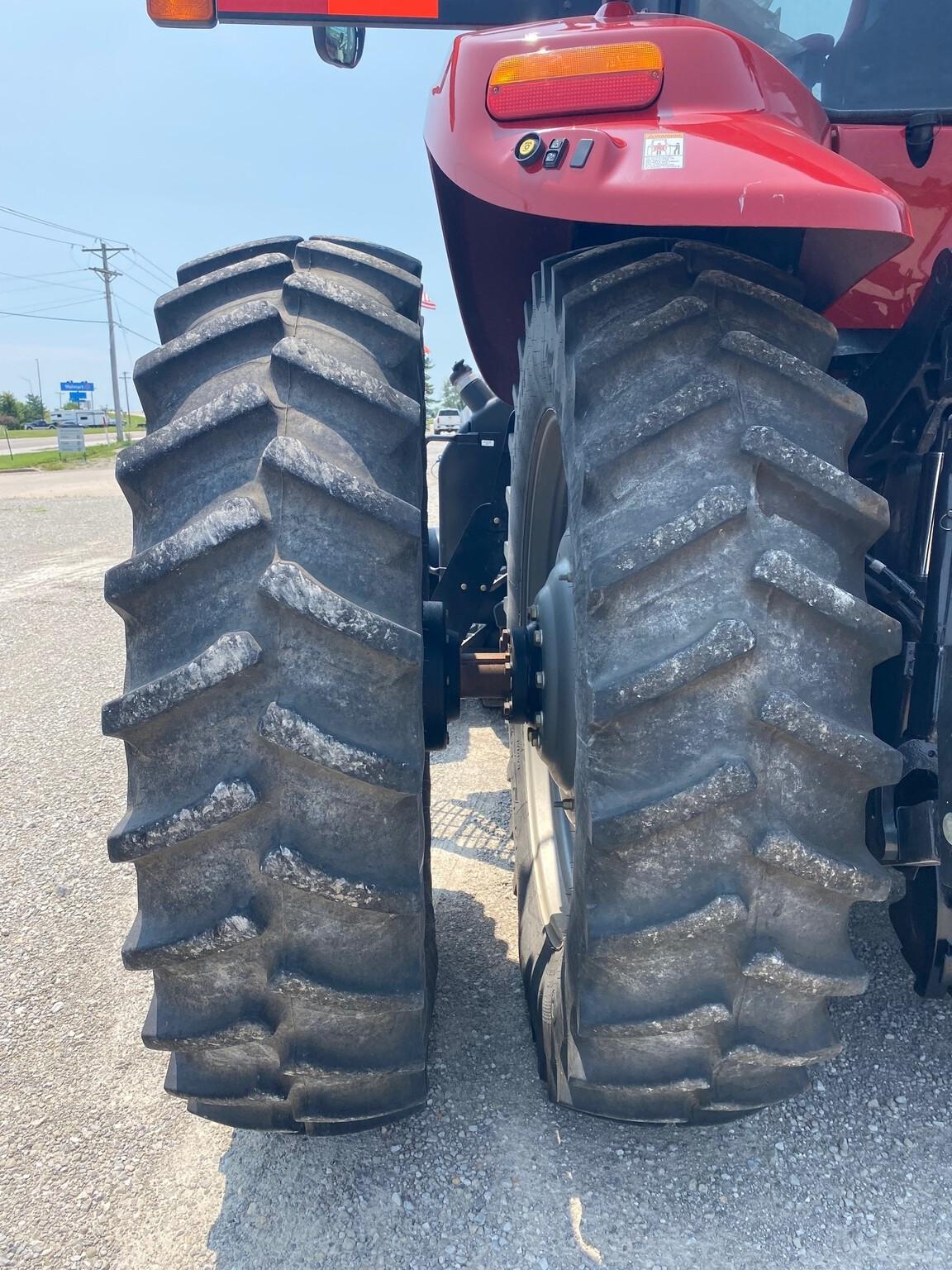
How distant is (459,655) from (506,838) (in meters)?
1.28

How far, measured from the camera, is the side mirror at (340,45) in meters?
1.75

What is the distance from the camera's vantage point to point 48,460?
25469 millimetres

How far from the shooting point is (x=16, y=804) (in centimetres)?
333

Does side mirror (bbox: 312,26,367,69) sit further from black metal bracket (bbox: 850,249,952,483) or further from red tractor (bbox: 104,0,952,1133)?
black metal bracket (bbox: 850,249,952,483)

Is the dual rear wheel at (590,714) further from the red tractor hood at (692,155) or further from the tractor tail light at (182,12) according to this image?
→ the tractor tail light at (182,12)

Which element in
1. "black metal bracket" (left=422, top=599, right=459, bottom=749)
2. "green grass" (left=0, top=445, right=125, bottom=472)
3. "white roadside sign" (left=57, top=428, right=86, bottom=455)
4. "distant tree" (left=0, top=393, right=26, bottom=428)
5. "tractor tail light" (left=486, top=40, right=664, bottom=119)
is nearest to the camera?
"tractor tail light" (left=486, top=40, right=664, bottom=119)

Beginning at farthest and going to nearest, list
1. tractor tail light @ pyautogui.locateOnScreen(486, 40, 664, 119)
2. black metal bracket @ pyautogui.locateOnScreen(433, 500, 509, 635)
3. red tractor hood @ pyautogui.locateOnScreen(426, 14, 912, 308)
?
black metal bracket @ pyautogui.locateOnScreen(433, 500, 509, 635), tractor tail light @ pyautogui.locateOnScreen(486, 40, 664, 119), red tractor hood @ pyautogui.locateOnScreen(426, 14, 912, 308)

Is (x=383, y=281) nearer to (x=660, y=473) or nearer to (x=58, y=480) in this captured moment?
(x=660, y=473)

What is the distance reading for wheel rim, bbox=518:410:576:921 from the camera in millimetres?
1794

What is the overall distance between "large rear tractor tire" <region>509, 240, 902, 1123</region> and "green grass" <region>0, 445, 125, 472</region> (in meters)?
24.0

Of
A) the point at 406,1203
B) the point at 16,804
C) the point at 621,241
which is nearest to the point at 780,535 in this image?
the point at 621,241

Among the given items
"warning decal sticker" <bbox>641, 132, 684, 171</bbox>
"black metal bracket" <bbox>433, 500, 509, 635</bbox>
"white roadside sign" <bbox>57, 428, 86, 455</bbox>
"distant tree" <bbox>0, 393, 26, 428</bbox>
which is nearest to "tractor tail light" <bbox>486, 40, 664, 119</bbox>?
"warning decal sticker" <bbox>641, 132, 684, 171</bbox>

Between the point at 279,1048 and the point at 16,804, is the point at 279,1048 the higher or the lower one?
the higher one

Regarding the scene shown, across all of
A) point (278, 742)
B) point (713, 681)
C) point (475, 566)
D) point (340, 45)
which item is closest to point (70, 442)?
point (475, 566)
